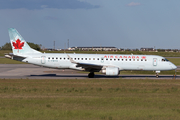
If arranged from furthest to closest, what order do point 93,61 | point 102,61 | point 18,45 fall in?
1. point 18,45
2. point 93,61
3. point 102,61

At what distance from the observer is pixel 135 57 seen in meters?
32.2

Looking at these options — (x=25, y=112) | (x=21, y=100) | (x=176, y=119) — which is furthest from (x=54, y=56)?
(x=176, y=119)

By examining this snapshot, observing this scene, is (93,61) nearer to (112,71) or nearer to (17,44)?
(112,71)

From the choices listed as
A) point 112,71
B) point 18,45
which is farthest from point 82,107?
point 18,45

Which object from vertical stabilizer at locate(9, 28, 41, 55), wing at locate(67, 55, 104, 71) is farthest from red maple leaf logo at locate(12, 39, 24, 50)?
wing at locate(67, 55, 104, 71)

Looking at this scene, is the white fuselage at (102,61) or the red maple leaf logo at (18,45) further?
the red maple leaf logo at (18,45)

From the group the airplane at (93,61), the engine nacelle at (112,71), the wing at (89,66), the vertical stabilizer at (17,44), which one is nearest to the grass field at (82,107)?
the engine nacelle at (112,71)

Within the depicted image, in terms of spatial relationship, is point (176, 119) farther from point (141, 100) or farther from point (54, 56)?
point (54, 56)

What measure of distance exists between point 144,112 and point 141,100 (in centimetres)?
341

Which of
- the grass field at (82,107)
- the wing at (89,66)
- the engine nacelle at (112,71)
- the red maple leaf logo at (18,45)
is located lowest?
the grass field at (82,107)

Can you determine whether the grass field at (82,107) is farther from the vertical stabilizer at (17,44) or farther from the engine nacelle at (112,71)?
the vertical stabilizer at (17,44)

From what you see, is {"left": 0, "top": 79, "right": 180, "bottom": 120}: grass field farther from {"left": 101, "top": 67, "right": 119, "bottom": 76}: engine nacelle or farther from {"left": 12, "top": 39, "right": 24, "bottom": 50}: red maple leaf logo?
{"left": 12, "top": 39, "right": 24, "bottom": 50}: red maple leaf logo

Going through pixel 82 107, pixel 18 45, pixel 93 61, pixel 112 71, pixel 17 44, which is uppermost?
pixel 17 44

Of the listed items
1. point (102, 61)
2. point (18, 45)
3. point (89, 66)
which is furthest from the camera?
point (18, 45)
